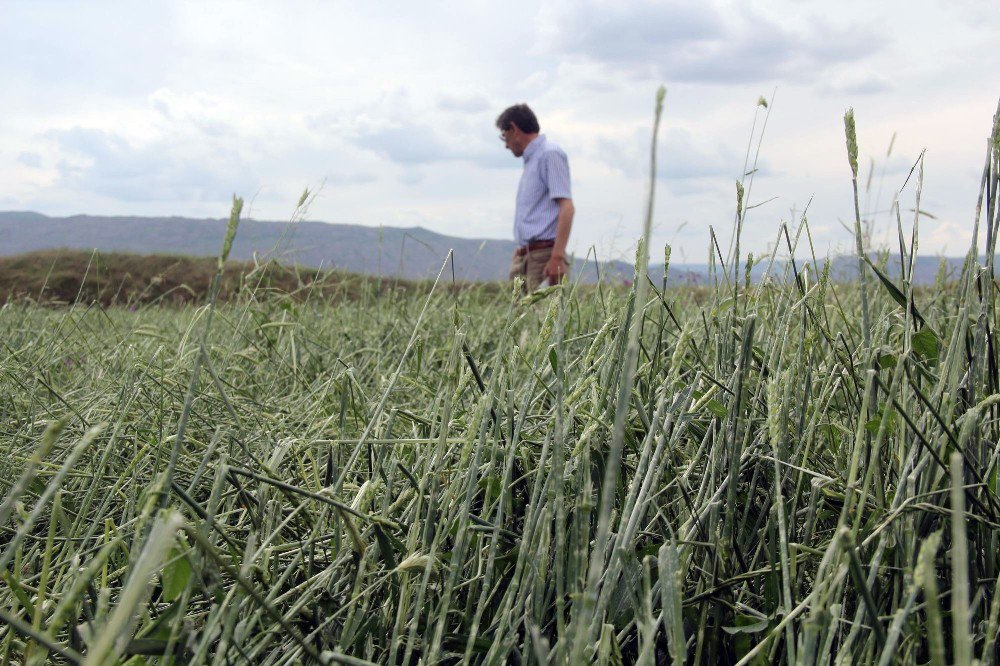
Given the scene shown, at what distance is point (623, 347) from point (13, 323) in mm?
2727

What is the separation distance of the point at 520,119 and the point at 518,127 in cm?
6

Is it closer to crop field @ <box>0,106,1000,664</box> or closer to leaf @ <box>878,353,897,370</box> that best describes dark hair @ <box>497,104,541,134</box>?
crop field @ <box>0,106,1000,664</box>

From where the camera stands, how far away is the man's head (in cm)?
522

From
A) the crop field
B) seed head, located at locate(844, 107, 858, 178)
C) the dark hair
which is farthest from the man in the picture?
seed head, located at locate(844, 107, 858, 178)

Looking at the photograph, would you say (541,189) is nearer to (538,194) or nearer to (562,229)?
(538,194)

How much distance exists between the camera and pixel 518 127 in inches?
207

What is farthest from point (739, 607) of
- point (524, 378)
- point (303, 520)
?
point (524, 378)

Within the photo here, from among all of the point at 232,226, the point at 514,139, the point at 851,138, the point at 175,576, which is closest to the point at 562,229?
the point at 514,139

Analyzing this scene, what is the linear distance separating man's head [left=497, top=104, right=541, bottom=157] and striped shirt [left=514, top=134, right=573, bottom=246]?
0.07m

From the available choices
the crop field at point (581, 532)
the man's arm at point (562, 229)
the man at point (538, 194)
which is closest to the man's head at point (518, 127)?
the man at point (538, 194)

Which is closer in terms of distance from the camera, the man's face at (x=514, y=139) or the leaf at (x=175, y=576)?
the leaf at (x=175, y=576)

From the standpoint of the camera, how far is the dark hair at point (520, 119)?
5219 mm

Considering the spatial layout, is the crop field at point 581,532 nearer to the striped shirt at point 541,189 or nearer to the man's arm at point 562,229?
the man's arm at point 562,229

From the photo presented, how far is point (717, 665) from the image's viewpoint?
2.87ft
